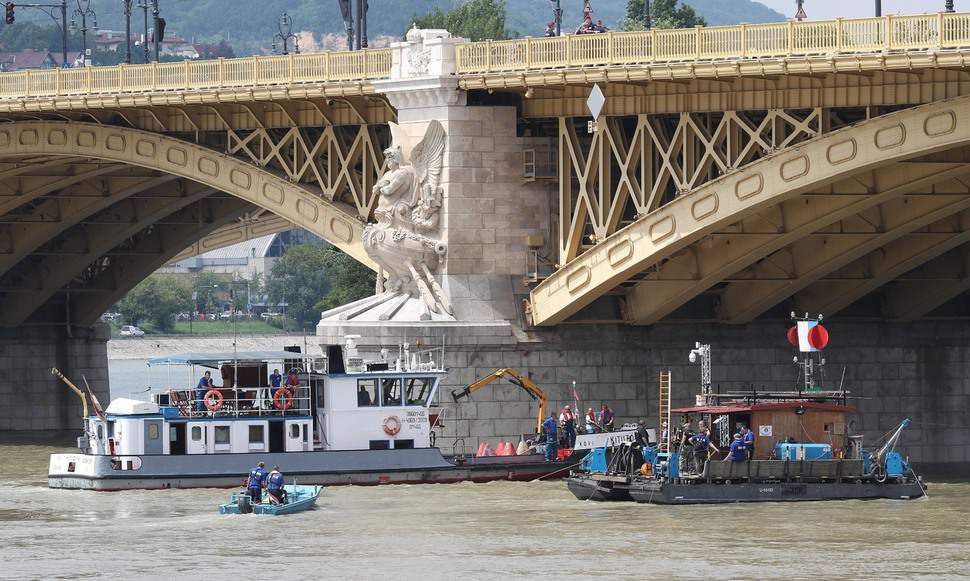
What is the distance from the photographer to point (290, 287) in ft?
630

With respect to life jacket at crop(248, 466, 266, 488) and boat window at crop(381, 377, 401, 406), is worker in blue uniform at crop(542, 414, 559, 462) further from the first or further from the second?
life jacket at crop(248, 466, 266, 488)

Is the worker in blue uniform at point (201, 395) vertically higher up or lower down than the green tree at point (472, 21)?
lower down

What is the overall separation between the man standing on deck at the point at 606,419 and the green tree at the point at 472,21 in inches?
3245

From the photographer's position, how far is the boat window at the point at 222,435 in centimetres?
5772

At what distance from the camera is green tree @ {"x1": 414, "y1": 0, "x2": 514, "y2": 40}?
472 ft

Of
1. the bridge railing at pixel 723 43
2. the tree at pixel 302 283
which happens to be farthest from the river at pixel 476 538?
the tree at pixel 302 283

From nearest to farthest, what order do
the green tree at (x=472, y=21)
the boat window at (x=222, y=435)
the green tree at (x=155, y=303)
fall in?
1. the boat window at (x=222, y=435)
2. the green tree at (x=472, y=21)
3. the green tree at (x=155, y=303)

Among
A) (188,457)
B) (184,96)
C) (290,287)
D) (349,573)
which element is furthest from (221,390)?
(290,287)

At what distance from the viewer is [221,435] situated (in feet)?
190

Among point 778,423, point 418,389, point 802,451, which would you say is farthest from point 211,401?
point 802,451

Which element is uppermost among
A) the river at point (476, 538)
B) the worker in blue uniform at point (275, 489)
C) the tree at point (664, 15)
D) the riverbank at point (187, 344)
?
the tree at point (664, 15)

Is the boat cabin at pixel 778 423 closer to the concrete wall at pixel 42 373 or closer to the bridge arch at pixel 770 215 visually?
the bridge arch at pixel 770 215

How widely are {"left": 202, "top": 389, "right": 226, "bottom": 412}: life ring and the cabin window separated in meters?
0.55

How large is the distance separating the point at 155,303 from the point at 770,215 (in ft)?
430
